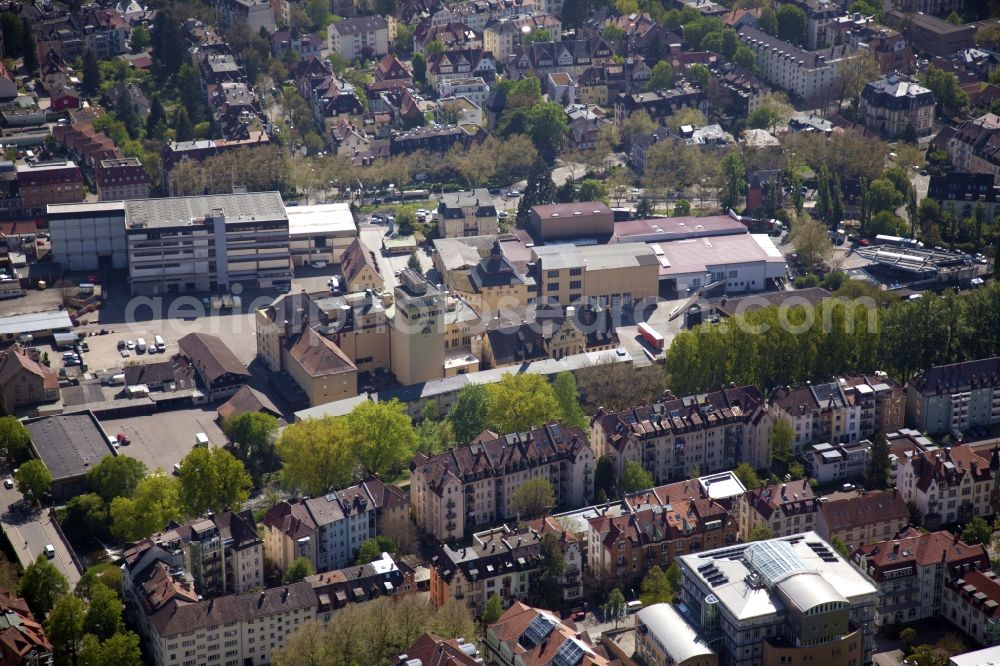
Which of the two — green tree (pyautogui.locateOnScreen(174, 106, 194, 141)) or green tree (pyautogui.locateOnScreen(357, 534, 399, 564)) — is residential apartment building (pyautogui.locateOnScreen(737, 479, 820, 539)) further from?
green tree (pyautogui.locateOnScreen(174, 106, 194, 141))

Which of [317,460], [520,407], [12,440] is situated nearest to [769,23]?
[520,407]

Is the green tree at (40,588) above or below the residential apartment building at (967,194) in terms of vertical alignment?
below

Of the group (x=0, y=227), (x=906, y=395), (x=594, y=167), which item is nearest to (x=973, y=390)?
(x=906, y=395)

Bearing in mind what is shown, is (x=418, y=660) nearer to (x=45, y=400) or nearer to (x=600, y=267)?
(x=45, y=400)

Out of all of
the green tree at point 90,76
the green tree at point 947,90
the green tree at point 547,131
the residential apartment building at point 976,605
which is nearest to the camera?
the residential apartment building at point 976,605

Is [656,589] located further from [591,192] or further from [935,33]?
[935,33]

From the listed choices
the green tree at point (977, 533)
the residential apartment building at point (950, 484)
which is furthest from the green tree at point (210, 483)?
the green tree at point (977, 533)

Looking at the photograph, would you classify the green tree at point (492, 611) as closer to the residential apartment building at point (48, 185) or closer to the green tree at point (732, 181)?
the green tree at point (732, 181)


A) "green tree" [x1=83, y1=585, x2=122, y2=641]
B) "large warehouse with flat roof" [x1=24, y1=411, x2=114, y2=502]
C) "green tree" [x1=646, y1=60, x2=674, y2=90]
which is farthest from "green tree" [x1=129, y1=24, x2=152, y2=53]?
"green tree" [x1=83, y1=585, x2=122, y2=641]
